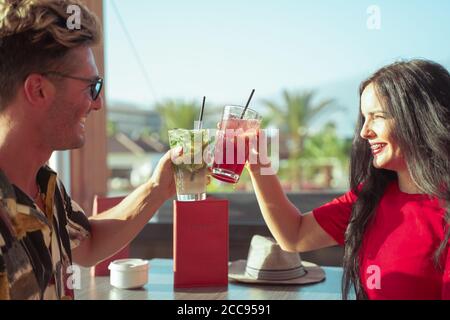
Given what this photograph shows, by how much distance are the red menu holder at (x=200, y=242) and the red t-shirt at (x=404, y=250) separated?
54cm

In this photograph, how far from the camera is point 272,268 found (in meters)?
2.05

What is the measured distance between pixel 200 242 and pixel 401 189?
723 mm

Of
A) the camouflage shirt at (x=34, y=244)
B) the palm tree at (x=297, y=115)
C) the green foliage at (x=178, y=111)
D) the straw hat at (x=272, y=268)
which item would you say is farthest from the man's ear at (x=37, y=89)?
the palm tree at (x=297, y=115)

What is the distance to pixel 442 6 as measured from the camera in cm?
336

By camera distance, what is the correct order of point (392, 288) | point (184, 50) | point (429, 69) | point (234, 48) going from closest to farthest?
point (392, 288) → point (429, 69) → point (184, 50) → point (234, 48)

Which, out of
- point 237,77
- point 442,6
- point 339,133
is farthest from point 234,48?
point 442,6

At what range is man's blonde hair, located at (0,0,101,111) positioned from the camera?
123 centimetres

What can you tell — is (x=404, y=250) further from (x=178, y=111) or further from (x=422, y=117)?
(x=178, y=111)

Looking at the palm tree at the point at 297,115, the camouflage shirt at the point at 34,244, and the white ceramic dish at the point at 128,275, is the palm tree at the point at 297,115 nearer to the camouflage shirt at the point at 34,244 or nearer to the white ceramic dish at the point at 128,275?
the white ceramic dish at the point at 128,275

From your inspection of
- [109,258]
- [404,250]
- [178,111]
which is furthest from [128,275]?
[178,111]

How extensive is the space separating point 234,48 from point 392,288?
161ft

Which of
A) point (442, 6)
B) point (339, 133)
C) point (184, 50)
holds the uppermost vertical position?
point (184, 50)

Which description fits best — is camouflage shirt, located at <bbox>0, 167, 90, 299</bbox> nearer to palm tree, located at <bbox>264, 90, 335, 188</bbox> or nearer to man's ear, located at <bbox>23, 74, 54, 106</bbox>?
man's ear, located at <bbox>23, 74, 54, 106</bbox>
